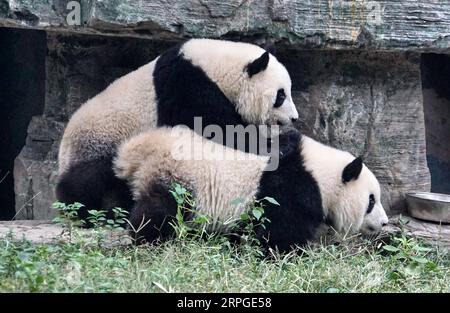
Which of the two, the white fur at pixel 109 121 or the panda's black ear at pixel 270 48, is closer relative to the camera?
the white fur at pixel 109 121

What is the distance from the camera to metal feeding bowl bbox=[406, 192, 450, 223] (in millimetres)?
7930

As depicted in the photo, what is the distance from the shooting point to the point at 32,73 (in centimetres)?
952

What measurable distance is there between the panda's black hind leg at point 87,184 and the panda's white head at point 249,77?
123cm

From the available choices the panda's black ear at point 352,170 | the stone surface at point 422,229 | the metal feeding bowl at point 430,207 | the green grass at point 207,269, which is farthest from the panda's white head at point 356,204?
the metal feeding bowl at point 430,207

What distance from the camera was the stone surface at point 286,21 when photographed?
727 centimetres

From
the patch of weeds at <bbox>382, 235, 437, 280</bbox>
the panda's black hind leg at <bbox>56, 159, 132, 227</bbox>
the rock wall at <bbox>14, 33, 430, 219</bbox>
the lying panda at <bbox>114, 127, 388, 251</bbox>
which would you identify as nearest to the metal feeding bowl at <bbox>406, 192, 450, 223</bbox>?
the rock wall at <bbox>14, 33, 430, 219</bbox>

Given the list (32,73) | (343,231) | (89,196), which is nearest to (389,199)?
(343,231)

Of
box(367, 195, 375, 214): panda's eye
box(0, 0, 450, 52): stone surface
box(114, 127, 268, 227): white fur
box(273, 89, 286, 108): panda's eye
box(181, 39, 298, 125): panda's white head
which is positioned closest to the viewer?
box(114, 127, 268, 227): white fur

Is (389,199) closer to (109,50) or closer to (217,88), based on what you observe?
(217,88)

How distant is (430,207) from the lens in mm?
7957

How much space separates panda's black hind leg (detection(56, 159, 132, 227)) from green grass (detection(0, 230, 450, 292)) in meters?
0.80

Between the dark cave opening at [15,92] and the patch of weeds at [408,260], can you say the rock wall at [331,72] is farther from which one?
the patch of weeds at [408,260]

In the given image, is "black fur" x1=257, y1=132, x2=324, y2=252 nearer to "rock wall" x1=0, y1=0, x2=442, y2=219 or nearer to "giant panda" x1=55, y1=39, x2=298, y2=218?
"giant panda" x1=55, y1=39, x2=298, y2=218

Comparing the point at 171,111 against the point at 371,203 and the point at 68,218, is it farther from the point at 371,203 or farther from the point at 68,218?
the point at 371,203
